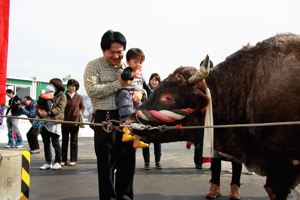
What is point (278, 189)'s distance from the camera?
2.98 meters

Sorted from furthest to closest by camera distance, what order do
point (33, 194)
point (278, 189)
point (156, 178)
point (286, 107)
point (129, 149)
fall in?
point (156, 178)
point (33, 194)
point (129, 149)
point (278, 189)
point (286, 107)

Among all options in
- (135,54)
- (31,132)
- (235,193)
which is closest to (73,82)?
(31,132)

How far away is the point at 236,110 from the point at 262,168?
633mm

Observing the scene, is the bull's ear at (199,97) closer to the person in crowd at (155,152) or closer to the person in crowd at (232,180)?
the person in crowd at (232,180)

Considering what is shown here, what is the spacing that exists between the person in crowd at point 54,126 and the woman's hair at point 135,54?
409 cm

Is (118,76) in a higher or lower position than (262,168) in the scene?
higher

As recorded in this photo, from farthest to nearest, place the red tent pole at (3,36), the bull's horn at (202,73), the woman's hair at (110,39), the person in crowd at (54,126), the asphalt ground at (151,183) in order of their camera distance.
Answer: the person in crowd at (54,126) < the asphalt ground at (151,183) < the red tent pole at (3,36) < the woman's hair at (110,39) < the bull's horn at (202,73)

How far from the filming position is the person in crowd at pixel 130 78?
11.7 feet

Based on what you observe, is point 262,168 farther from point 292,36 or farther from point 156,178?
point 156,178

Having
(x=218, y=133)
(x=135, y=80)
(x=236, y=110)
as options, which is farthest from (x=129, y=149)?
(x=236, y=110)

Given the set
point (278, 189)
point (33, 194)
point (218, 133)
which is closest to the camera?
point (278, 189)

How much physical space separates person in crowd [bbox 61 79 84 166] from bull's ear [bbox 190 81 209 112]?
5395mm

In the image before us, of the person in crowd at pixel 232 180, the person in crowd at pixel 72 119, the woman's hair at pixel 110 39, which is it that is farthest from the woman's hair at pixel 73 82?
the person in crowd at pixel 232 180

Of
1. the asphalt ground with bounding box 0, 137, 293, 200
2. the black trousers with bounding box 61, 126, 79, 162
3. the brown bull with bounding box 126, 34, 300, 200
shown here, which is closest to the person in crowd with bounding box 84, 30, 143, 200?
the brown bull with bounding box 126, 34, 300, 200
